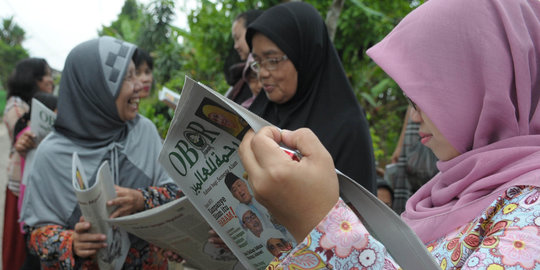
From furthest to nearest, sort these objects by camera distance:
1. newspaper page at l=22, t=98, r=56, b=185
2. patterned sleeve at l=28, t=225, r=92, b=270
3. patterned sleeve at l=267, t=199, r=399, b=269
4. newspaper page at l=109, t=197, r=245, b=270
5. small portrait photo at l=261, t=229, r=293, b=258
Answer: newspaper page at l=22, t=98, r=56, b=185
patterned sleeve at l=28, t=225, r=92, b=270
newspaper page at l=109, t=197, r=245, b=270
small portrait photo at l=261, t=229, r=293, b=258
patterned sleeve at l=267, t=199, r=399, b=269

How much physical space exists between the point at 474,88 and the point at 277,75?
110cm

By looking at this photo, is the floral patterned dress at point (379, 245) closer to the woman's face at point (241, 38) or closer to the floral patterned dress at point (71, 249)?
the floral patterned dress at point (71, 249)

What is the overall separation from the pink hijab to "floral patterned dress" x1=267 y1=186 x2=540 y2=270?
100 mm

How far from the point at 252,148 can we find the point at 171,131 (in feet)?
1.06

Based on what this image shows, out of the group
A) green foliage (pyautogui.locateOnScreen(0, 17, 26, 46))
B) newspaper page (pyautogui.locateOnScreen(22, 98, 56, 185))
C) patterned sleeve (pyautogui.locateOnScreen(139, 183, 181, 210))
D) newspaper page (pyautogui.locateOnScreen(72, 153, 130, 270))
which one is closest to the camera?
newspaper page (pyautogui.locateOnScreen(72, 153, 130, 270))

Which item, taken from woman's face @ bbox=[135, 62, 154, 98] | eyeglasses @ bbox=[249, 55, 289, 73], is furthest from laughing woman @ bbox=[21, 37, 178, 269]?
woman's face @ bbox=[135, 62, 154, 98]

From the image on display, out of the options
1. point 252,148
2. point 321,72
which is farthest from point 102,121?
point 252,148

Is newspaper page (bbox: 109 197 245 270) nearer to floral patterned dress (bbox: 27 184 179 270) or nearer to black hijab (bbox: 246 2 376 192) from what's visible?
floral patterned dress (bbox: 27 184 179 270)

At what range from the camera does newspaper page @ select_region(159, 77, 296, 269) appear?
969 millimetres

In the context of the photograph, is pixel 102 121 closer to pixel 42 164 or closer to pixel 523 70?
pixel 42 164

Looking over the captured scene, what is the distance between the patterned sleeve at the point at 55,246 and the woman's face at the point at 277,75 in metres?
1.03

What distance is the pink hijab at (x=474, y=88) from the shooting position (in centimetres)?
94

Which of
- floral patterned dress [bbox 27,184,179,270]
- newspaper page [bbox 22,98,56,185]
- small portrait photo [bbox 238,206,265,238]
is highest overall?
small portrait photo [bbox 238,206,265,238]

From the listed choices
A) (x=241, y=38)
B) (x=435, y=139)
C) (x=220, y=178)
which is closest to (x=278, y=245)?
(x=220, y=178)
